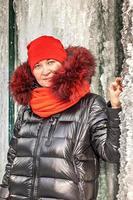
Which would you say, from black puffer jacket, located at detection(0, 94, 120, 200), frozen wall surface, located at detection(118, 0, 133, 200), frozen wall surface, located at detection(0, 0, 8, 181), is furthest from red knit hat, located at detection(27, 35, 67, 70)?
frozen wall surface, located at detection(0, 0, 8, 181)

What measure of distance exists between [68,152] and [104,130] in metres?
0.19

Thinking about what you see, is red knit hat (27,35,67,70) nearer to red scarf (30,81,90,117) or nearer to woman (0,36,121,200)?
woman (0,36,121,200)

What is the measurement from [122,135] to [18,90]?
80 centimetres

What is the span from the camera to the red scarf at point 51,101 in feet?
8.50

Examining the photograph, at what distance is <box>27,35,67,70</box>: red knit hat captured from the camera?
8.93 ft

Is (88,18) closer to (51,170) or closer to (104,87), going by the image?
(104,87)

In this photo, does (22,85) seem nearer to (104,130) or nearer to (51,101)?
(51,101)

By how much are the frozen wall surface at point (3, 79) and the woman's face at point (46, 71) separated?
2.70 feet

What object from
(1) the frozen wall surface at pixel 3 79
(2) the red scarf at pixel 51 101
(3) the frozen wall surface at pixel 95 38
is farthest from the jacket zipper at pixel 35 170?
(1) the frozen wall surface at pixel 3 79

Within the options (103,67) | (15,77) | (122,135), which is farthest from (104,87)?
(122,135)

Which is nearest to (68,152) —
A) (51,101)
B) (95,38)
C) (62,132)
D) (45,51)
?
(62,132)

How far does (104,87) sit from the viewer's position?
2.87 metres

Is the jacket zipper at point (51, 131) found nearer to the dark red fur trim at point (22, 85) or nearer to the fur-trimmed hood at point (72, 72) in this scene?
the fur-trimmed hood at point (72, 72)

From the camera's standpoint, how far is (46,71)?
2.71m
